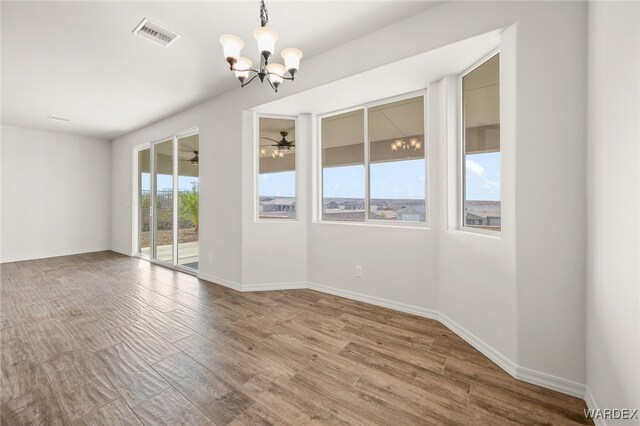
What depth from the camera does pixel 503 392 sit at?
174 cm

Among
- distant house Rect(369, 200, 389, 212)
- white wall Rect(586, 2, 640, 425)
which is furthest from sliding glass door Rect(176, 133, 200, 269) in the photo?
white wall Rect(586, 2, 640, 425)

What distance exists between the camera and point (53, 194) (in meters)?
6.22

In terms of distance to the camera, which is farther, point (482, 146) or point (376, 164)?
point (376, 164)

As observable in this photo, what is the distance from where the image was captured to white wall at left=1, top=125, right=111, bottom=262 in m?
5.69

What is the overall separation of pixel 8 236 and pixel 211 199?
205 inches

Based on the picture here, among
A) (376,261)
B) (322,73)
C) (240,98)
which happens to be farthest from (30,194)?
(376,261)

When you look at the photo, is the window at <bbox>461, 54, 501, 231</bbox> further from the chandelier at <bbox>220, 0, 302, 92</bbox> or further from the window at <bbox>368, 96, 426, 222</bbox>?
the chandelier at <bbox>220, 0, 302, 92</bbox>

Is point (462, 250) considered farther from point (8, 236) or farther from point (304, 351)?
point (8, 236)

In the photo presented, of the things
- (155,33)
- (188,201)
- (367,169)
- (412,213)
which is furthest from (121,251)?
(412,213)

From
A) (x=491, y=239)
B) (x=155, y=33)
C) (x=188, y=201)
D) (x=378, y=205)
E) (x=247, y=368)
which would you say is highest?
(x=155, y=33)

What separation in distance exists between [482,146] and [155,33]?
343 centimetres

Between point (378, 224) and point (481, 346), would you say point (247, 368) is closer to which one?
point (481, 346)

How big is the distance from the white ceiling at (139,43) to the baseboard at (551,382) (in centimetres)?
304

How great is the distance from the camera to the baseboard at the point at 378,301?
2.89 meters
